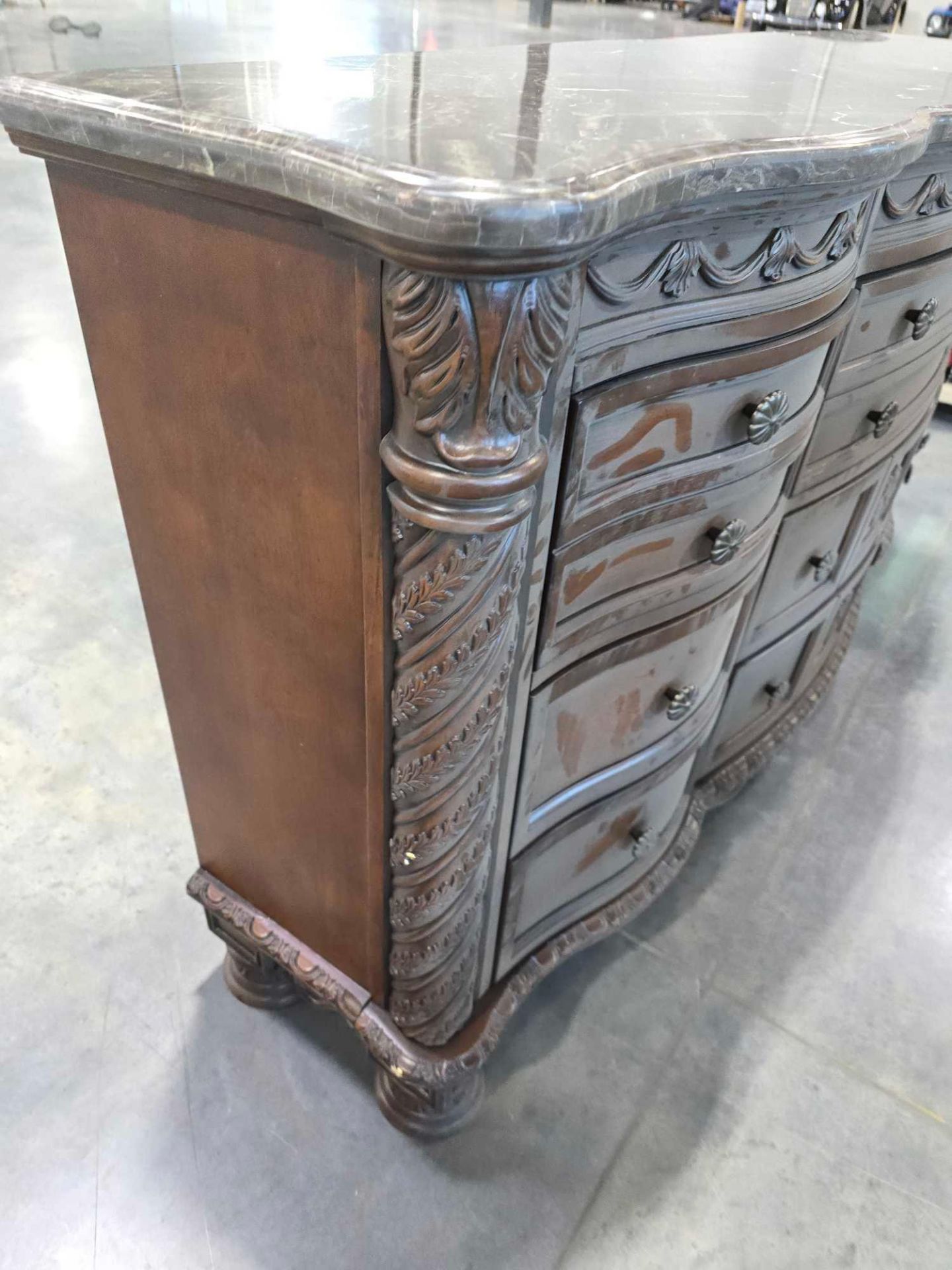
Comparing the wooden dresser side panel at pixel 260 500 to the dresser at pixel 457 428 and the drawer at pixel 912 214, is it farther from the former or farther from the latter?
the drawer at pixel 912 214

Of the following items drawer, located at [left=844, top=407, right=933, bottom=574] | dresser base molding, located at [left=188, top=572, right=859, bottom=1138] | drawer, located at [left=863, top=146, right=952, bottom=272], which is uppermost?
drawer, located at [left=863, top=146, right=952, bottom=272]

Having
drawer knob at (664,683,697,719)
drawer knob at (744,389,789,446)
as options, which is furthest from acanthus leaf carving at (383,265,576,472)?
drawer knob at (664,683,697,719)

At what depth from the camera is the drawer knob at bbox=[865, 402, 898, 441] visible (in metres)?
1.17

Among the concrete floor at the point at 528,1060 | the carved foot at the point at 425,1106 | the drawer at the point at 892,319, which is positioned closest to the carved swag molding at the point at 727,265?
the drawer at the point at 892,319

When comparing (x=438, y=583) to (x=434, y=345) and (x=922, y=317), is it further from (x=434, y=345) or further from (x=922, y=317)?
(x=922, y=317)

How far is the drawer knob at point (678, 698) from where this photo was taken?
948 millimetres

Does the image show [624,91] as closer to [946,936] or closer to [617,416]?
[617,416]

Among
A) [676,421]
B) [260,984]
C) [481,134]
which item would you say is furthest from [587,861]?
[481,134]

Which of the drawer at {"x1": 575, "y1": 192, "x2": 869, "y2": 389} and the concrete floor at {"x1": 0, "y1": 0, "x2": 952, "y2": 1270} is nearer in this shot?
the drawer at {"x1": 575, "y1": 192, "x2": 869, "y2": 389}

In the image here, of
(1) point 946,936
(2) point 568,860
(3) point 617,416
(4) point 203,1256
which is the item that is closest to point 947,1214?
(1) point 946,936

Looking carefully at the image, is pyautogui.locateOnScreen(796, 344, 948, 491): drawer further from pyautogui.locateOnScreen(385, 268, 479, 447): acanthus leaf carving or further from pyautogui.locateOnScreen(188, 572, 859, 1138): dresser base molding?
pyautogui.locateOnScreen(385, 268, 479, 447): acanthus leaf carving

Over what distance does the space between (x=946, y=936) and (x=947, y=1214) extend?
42 cm

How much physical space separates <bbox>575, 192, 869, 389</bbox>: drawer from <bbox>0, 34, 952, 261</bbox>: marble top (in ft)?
0.15

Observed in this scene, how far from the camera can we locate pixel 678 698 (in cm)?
95
